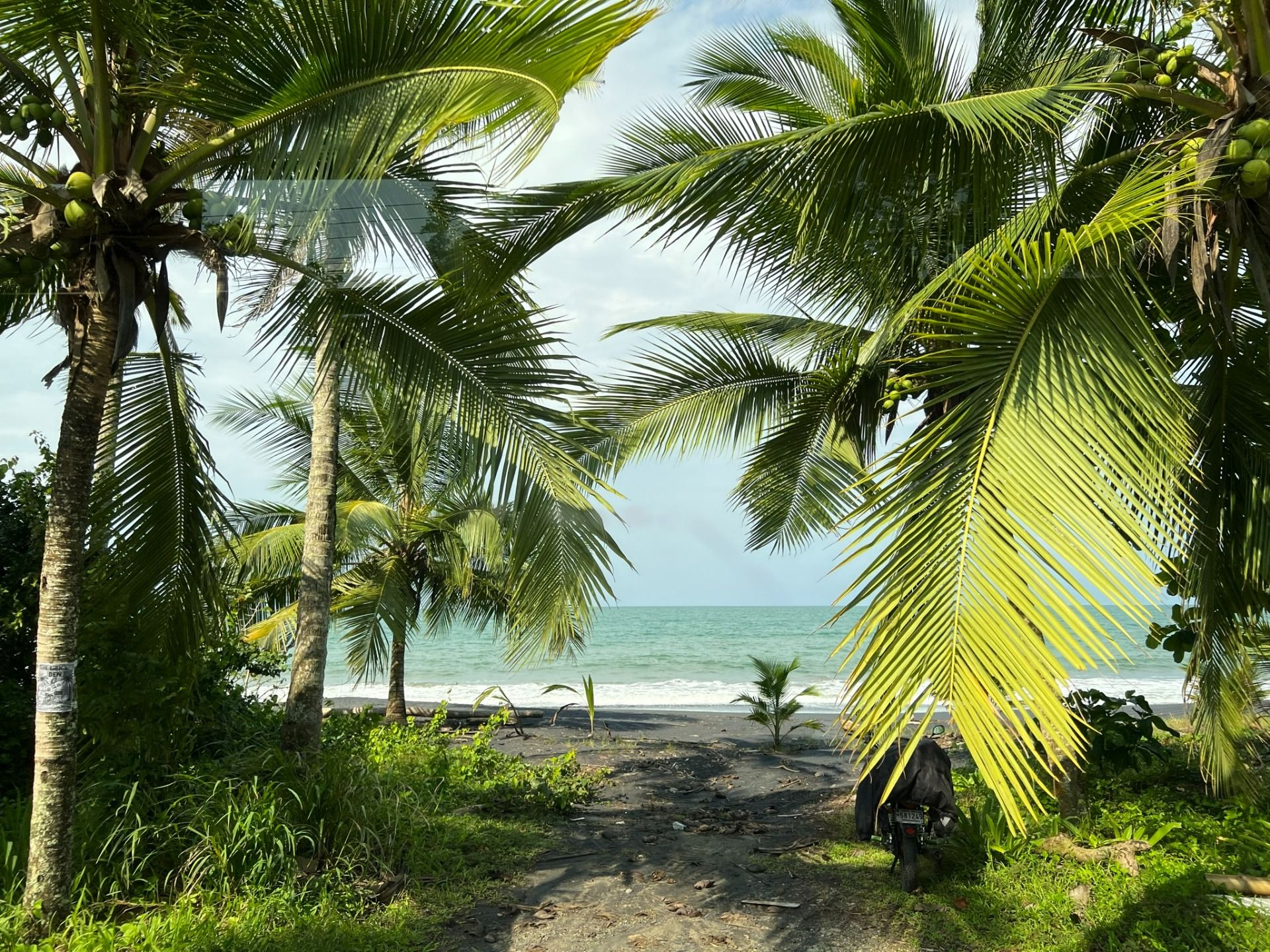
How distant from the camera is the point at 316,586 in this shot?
6.61 metres

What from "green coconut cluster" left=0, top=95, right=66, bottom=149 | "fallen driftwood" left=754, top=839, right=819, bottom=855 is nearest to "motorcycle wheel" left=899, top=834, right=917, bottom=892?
"fallen driftwood" left=754, top=839, right=819, bottom=855

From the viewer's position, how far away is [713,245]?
15.3 ft

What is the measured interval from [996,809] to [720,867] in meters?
1.84

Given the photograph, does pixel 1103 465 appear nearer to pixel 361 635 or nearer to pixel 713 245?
pixel 713 245

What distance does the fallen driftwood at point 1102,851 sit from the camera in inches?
210

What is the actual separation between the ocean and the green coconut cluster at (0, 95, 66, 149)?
9.68 m

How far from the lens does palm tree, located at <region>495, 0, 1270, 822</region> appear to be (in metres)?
2.54

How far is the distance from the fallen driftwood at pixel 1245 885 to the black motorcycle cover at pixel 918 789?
1363 millimetres

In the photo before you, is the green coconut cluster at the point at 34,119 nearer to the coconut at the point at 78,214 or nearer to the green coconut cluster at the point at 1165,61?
the coconut at the point at 78,214

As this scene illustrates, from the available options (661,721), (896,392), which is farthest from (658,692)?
(896,392)

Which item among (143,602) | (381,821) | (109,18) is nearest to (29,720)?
(143,602)

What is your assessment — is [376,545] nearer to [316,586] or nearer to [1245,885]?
[316,586]

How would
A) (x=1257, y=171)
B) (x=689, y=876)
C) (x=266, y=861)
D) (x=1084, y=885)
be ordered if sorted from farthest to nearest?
(x=689, y=876)
(x=1084, y=885)
(x=266, y=861)
(x=1257, y=171)

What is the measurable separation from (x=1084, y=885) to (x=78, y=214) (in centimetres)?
612
